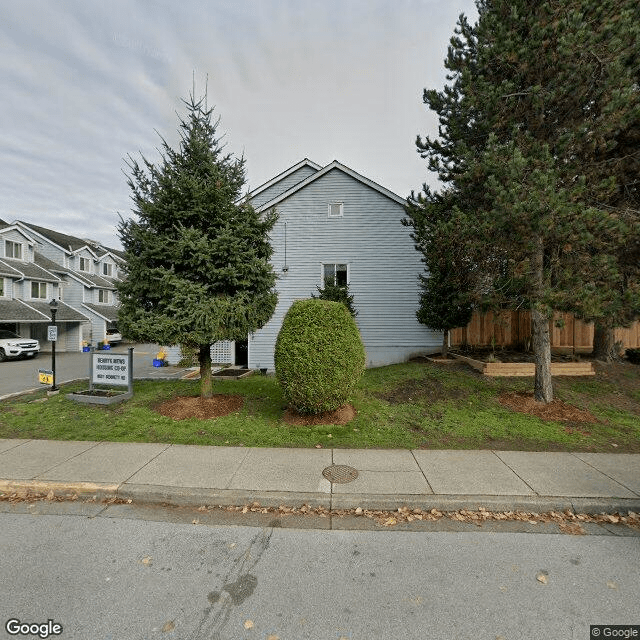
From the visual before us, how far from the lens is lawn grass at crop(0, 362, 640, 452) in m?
5.82

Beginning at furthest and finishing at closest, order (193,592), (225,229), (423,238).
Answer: (423,238) < (225,229) < (193,592)

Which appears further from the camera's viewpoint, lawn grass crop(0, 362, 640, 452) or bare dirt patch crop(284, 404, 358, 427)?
bare dirt patch crop(284, 404, 358, 427)

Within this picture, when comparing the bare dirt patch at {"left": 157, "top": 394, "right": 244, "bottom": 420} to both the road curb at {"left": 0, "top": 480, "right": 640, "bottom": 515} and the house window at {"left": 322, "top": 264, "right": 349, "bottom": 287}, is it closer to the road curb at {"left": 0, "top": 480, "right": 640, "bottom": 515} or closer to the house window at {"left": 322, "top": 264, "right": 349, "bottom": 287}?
the road curb at {"left": 0, "top": 480, "right": 640, "bottom": 515}

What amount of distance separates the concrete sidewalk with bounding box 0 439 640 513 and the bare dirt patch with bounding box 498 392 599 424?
5.14 ft

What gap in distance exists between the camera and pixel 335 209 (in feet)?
47.0

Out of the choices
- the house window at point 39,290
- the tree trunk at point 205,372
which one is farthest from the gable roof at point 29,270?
the tree trunk at point 205,372

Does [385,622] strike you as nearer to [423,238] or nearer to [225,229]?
[225,229]

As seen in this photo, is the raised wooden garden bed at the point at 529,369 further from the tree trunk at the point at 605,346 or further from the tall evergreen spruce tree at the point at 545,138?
the tall evergreen spruce tree at the point at 545,138

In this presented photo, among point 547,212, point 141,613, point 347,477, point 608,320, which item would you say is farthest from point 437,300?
point 141,613

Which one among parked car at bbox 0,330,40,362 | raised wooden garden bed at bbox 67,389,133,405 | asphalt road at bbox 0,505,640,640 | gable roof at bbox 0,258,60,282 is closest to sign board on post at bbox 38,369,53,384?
raised wooden garden bed at bbox 67,389,133,405

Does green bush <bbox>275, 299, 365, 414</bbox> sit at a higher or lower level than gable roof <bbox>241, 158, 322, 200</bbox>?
lower

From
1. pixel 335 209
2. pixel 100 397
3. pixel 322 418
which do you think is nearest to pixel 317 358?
pixel 322 418

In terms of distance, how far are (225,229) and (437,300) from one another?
796cm

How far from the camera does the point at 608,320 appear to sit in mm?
7012
